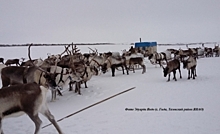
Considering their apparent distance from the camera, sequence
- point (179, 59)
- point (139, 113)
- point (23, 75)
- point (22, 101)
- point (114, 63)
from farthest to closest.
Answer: point (179, 59) < point (114, 63) < point (23, 75) < point (139, 113) < point (22, 101)

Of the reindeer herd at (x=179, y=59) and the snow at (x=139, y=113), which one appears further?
the reindeer herd at (x=179, y=59)

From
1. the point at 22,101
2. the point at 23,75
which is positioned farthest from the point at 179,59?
the point at 22,101

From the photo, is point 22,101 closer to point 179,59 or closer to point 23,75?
point 23,75

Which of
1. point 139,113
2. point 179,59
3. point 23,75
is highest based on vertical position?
point 23,75

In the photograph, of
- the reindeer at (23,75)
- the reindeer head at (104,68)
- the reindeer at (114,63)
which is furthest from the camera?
the reindeer head at (104,68)

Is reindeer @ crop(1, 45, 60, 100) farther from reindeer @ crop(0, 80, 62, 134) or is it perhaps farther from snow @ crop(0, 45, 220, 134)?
reindeer @ crop(0, 80, 62, 134)

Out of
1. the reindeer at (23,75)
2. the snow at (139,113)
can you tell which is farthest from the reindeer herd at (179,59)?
the reindeer at (23,75)

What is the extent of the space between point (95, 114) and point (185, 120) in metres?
2.05

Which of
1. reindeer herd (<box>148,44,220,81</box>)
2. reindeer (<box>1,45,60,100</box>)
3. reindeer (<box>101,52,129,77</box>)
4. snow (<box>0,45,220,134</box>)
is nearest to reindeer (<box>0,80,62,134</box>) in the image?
snow (<box>0,45,220,134</box>)

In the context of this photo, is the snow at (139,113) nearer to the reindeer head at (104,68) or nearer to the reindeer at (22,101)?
the reindeer at (22,101)

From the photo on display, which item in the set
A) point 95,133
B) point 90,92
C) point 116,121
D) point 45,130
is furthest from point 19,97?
point 90,92

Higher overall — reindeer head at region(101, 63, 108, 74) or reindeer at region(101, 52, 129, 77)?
reindeer at region(101, 52, 129, 77)

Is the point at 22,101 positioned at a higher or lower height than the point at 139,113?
higher

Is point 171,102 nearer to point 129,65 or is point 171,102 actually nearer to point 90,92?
point 90,92
